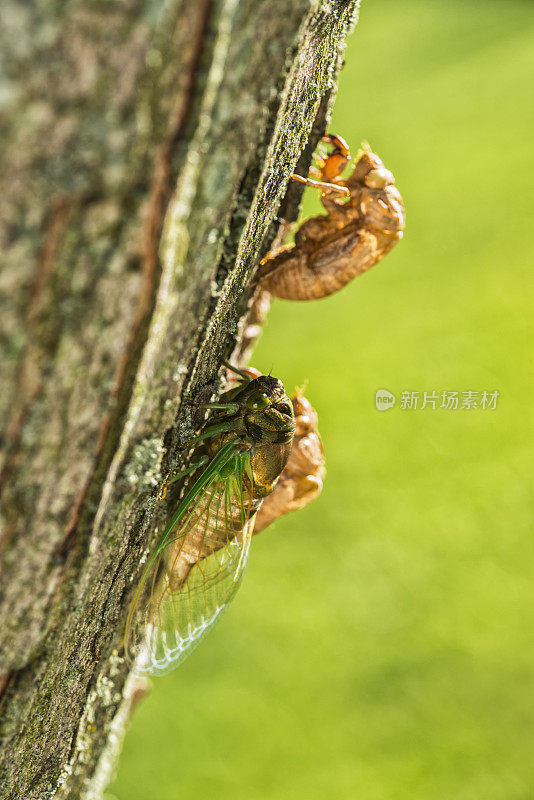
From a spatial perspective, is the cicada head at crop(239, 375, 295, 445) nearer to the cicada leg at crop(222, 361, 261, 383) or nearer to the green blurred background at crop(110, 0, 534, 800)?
the cicada leg at crop(222, 361, 261, 383)

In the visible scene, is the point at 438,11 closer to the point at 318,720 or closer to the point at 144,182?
the point at 318,720

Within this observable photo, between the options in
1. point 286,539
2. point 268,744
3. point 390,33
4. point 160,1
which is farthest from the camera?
point 390,33

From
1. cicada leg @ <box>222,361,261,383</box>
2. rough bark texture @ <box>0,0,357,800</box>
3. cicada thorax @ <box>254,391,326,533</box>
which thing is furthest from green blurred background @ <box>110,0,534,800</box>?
rough bark texture @ <box>0,0,357,800</box>

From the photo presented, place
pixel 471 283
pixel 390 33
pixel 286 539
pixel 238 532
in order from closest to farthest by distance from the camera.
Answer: pixel 238 532, pixel 286 539, pixel 471 283, pixel 390 33

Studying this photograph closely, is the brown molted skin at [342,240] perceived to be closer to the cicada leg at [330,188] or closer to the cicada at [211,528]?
the cicada leg at [330,188]

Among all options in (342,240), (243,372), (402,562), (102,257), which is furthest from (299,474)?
(402,562)

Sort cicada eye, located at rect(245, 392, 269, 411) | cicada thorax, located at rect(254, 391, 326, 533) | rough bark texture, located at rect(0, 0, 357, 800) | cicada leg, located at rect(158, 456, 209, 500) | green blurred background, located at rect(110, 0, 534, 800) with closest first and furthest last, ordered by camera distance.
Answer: rough bark texture, located at rect(0, 0, 357, 800), cicada leg, located at rect(158, 456, 209, 500), cicada eye, located at rect(245, 392, 269, 411), cicada thorax, located at rect(254, 391, 326, 533), green blurred background, located at rect(110, 0, 534, 800)

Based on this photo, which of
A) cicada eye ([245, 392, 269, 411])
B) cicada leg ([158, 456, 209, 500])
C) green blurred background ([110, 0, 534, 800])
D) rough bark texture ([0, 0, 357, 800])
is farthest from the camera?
green blurred background ([110, 0, 534, 800])

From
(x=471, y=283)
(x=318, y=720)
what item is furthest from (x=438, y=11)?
(x=318, y=720)
